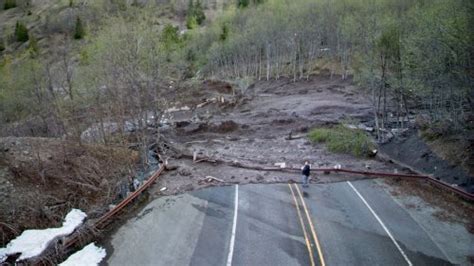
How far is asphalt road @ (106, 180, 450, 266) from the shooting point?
41.8ft

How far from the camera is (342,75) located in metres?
54.5

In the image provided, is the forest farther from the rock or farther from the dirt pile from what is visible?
the rock

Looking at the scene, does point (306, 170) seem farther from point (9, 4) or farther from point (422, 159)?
point (9, 4)

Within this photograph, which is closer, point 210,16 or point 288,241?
point 288,241

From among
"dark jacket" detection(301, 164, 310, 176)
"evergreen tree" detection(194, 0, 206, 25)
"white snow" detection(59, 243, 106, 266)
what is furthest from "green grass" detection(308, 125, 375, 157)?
"evergreen tree" detection(194, 0, 206, 25)

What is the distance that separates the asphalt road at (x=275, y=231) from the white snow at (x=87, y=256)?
0.37 metres

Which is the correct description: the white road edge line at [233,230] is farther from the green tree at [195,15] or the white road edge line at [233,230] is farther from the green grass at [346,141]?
the green tree at [195,15]

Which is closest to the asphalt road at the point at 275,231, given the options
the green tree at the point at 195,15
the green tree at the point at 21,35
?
the green tree at the point at 195,15

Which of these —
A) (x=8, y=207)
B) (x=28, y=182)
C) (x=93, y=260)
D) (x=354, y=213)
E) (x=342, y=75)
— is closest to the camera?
(x=93, y=260)

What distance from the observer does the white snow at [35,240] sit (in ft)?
38.8

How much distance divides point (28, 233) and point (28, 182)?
9.76ft

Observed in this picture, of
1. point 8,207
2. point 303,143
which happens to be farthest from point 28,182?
point 303,143

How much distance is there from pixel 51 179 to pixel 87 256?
489 cm

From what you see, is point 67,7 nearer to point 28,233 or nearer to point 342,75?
point 342,75
